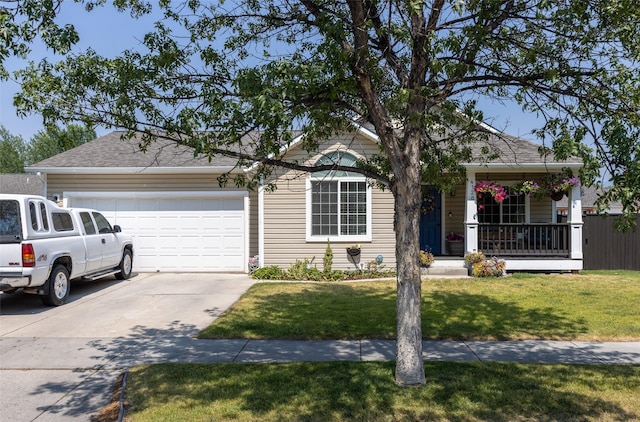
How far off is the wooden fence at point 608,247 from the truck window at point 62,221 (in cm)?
1409

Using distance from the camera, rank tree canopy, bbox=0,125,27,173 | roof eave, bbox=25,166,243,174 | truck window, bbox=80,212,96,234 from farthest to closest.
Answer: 1. tree canopy, bbox=0,125,27,173
2. roof eave, bbox=25,166,243,174
3. truck window, bbox=80,212,96,234

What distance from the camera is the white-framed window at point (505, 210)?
15.3 m

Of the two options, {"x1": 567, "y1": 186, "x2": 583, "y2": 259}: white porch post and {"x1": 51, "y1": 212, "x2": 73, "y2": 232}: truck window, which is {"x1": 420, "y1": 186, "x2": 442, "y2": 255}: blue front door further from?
{"x1": 51, "y1": 212, "x2": 73, "y2": 232}: truck window

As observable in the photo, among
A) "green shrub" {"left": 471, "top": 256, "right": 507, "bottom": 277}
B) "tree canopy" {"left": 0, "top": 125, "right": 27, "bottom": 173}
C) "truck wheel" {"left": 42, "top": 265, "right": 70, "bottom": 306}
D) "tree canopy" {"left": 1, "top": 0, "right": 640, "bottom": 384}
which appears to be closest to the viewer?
"tree canopy" {"left": 1, "top": 0, "right": 640, "bottom": 384}

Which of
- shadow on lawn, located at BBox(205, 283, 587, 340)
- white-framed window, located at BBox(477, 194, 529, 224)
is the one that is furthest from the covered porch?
shadow on lawn, located at BBox(205, 283, 587, 340)

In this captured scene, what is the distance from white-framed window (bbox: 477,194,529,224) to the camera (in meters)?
15.3

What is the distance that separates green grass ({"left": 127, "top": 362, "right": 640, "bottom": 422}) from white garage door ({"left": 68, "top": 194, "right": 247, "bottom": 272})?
27.8 feet

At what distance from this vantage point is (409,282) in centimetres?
503

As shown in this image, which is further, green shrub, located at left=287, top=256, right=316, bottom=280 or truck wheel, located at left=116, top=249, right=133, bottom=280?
green shrub, located at left=287, top=256, right=316, bottom=280

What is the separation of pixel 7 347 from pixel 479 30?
726cm

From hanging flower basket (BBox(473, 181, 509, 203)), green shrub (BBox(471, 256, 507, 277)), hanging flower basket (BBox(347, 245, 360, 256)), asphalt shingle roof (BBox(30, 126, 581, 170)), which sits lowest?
green shrub (BBox(471, 256, 507, 277))

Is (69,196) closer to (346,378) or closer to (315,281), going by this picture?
(315,281)

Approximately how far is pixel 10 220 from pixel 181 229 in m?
5.77

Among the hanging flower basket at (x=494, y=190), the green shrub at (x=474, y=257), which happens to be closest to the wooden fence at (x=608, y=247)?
the hanging flower basket at (x=494, y=190)
